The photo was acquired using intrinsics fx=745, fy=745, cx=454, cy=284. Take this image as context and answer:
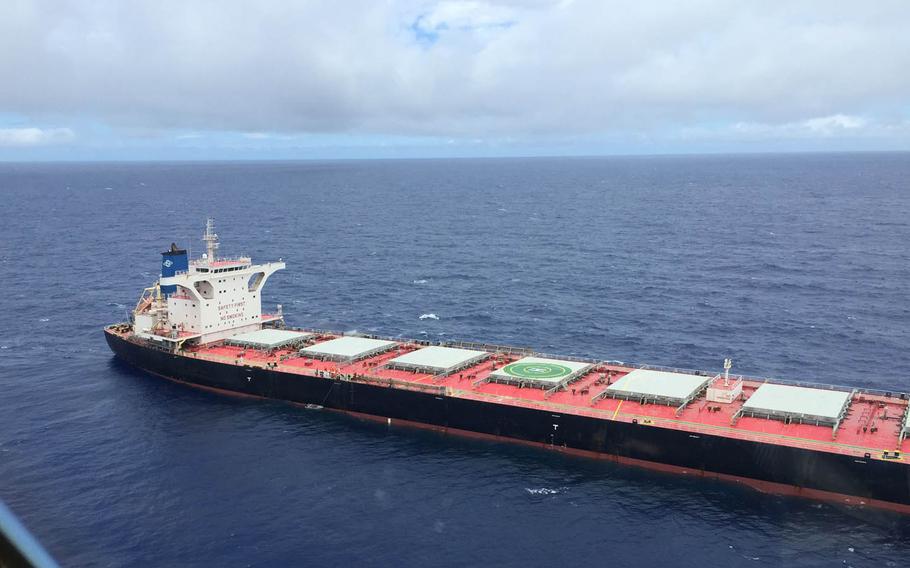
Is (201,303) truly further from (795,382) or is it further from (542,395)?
(795,382)

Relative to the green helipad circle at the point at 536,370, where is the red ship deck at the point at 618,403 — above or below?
below

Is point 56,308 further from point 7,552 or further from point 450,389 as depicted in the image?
point 7,552

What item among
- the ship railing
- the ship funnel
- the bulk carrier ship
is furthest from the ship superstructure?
the ship railing

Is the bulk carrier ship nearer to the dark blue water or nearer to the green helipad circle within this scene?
the green helipad circle

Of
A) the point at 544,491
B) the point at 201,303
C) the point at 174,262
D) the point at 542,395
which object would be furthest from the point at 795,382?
the point at 174,262

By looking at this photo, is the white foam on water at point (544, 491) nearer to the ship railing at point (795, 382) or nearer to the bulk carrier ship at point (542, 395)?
the bulk carrier ship at point (542, 395)

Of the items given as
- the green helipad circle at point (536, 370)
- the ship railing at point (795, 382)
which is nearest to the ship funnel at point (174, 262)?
the green helipad circle at point (536, 370)
